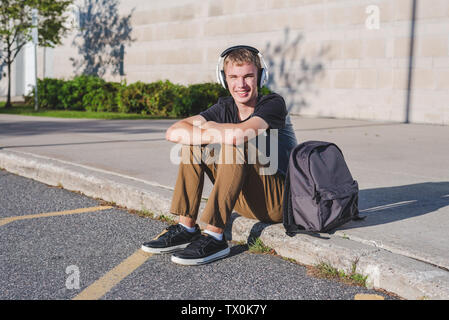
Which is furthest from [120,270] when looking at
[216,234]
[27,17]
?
[27,17]

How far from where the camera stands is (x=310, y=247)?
10.6 ft

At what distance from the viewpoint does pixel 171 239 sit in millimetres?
3529

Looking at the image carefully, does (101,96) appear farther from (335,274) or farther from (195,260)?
(335,274)

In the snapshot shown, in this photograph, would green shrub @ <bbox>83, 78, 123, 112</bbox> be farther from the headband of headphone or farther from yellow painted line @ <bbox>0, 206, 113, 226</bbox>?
the headband of headphone

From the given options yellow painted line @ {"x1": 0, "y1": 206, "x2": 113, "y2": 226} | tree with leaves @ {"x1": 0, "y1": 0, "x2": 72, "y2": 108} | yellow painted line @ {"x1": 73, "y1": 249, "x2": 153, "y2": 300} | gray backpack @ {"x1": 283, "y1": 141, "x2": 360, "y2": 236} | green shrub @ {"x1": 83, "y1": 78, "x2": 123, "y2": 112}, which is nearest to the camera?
yellow painted line @ {"x1": 73, "y1": 249, "x2": 153, "y2": 300}

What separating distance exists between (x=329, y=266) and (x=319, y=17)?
11641 mm

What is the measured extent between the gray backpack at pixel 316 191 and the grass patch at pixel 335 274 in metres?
0.22

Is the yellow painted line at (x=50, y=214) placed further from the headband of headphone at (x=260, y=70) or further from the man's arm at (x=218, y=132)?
the headband of headphone at (x=260, y=70)

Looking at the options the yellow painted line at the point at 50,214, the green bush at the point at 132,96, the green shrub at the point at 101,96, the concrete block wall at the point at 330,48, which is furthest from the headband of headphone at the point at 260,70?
the green shrub at the point at 101,96

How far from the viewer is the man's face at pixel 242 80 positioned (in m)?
3.55

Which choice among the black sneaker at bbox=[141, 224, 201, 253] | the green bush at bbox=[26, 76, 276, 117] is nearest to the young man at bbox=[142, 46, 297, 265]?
the black sneaker at bbox=[141, 224, 201, 253]

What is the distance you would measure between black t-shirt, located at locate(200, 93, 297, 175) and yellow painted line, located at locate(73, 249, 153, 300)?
1.01m

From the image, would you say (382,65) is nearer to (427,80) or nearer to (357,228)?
(427,80)

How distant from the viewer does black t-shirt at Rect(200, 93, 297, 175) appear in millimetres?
3479
